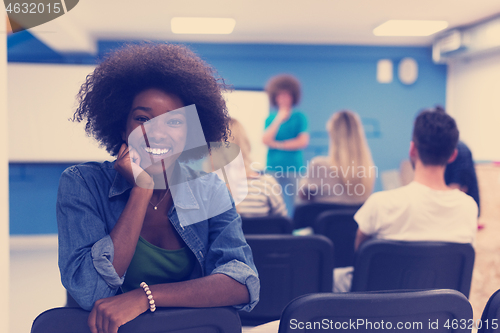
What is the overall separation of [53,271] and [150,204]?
9.95 feet

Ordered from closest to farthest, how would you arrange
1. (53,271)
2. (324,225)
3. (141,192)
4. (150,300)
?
(150,300) < (141,192) < (324,225) < (53,271)

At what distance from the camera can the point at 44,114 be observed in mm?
4824

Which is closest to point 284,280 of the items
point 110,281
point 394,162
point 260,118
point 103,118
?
point 110,281

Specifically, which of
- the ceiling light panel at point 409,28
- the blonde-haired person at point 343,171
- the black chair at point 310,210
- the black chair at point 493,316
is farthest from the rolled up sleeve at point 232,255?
the ceiling light panel at point 409,28

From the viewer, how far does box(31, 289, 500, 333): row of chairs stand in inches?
28.7

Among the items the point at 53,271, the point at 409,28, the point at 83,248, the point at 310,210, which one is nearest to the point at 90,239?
the point at 83,248

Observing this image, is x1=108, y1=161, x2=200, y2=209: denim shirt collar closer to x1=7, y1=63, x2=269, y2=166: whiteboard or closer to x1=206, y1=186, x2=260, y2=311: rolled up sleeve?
x1=206, y1=186, x2=260, y2=311: rolled up sleeve

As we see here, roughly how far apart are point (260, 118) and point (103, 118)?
4233 millimetres

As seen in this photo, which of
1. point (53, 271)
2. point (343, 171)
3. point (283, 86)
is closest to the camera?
point (343, 171)

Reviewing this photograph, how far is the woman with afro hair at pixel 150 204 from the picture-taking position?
896mm

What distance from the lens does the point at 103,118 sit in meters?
1.28

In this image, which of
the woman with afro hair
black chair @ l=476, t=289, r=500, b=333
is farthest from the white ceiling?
black chair @ l=476, t=289, r=500, b=333

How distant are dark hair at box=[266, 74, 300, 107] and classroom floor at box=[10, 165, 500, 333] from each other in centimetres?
277

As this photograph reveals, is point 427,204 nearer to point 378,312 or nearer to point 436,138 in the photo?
point 436,138
